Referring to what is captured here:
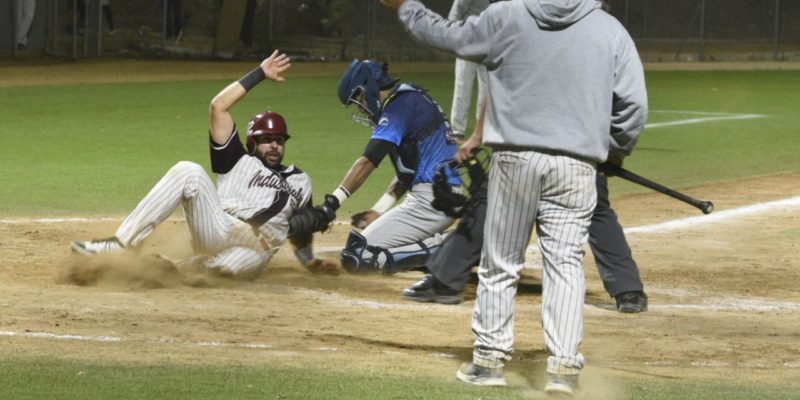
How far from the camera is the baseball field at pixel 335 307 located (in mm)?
5938

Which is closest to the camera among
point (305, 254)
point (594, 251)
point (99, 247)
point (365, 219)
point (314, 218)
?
point (594, 251)

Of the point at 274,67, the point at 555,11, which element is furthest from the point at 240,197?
the point at 555,11

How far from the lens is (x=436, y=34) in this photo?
5.87 metres

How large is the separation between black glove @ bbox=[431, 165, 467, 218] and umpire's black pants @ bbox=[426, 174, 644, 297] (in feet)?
1.10

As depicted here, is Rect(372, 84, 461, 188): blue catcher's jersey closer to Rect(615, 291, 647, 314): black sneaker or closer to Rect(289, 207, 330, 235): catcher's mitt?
Rect(289, 207, 330, 235): catcher's mitt

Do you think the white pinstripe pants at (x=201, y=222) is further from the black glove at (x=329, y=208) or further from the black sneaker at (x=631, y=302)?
the black sneaker at (x=631, y=302)

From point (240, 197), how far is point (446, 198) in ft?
4.28

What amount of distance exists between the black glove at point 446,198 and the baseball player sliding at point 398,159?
1.31 ft

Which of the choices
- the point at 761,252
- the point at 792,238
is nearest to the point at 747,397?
the point at 761,252

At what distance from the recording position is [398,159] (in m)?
8.84

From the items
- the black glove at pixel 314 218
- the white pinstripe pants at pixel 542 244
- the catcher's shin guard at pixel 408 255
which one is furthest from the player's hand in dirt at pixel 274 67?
the white pinstripe pants at pixel 542 244

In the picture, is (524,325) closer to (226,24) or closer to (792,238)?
(792,238)

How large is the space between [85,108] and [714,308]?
42.7 feet

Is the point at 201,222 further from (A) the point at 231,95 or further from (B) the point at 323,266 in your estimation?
(B) the point at 323,266
